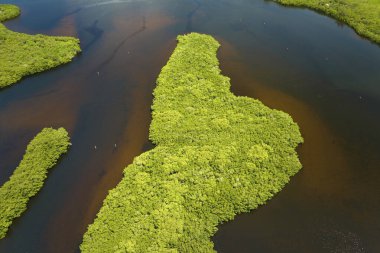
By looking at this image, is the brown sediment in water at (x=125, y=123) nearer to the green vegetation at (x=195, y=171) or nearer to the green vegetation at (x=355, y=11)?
the green vegetation at (x=195, y=171)

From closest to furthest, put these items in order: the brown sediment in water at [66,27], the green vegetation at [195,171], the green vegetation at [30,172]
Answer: the green vegetation at [195,171], the green vegetation at [30,172], the brown sediment in water at [66,27]

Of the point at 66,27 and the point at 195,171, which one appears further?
the point at 66,27

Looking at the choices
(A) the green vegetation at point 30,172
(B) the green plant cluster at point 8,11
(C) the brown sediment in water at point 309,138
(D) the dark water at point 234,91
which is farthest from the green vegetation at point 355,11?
(B) the green plant cluster at point 8,11

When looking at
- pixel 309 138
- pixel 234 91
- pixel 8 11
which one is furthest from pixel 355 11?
pixel 8 11

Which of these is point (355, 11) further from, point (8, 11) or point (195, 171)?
point (8, 11)

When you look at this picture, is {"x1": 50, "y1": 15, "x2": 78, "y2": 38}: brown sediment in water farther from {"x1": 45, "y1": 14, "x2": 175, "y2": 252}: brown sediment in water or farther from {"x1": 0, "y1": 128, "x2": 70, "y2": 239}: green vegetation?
{"x1": 0, "y1": 128, "x2": 70, "y2": 239}: green vegetation

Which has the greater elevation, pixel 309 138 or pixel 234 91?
pixel 234 91

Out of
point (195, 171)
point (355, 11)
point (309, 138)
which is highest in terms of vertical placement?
point (355, 11)
